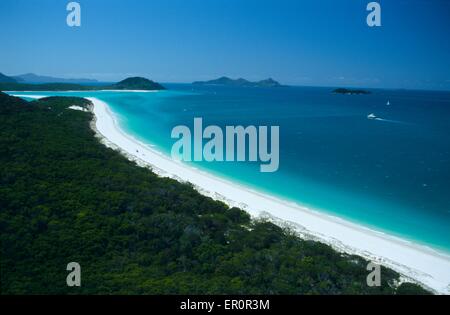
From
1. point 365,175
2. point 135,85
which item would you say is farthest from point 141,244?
point 135,85

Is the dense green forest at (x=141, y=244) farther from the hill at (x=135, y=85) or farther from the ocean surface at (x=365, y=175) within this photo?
the hill at (x=135, y=85)

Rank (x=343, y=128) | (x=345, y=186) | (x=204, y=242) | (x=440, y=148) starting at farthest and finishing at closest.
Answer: (x=343, y=128)
(x=440, y=148)
(x=345, y=186)
(x=204, y=242)

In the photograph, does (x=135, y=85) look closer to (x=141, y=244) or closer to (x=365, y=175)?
(x=365, y=175)

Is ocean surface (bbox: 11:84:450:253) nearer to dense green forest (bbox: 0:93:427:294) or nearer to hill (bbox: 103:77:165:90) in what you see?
dense green forest (bbox: 0:93:427:294)

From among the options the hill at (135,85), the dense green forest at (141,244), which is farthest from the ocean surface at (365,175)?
the hill at (135,85)

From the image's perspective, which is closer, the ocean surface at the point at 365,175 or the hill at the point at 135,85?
the ocean surface at the point at 365,175

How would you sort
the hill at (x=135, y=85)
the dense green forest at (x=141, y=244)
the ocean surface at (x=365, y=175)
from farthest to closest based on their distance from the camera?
the hill at (x=135, y=85), the ocean surface at (x=365, y=175), the dense green forest at (x=141, y=244)

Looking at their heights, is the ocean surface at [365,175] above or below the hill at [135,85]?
below
